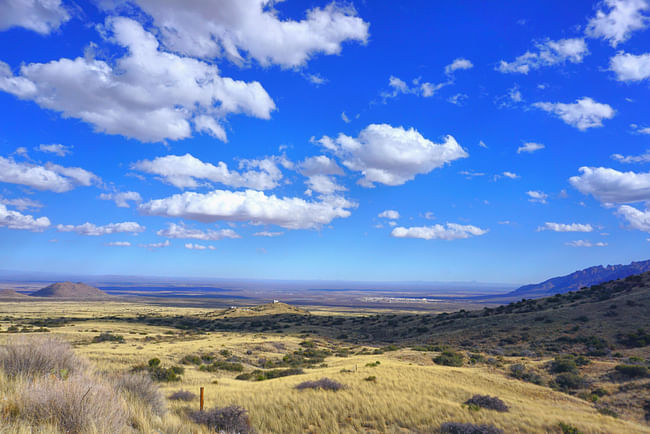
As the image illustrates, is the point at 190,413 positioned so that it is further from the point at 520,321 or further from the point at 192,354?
the point at 520,321

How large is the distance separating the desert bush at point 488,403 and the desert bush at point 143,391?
10770mm

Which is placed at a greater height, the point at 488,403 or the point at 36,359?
the point at 36,359

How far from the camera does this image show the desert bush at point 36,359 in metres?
7.92

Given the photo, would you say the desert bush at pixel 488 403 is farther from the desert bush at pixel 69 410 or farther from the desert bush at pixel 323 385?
the desert bush at pixel 69 410

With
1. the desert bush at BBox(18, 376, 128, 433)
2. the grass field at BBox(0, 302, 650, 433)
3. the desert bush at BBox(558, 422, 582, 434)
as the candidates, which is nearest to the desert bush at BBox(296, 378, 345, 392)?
the grass field at BBox(0, 302, 650, 433)

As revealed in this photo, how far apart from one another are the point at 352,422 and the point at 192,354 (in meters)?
19.6

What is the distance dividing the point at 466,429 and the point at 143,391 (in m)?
8.58

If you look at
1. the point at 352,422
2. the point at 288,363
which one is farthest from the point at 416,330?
the point at 352,422

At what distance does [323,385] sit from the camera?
570 inches

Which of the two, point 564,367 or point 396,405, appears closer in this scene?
point 396,405

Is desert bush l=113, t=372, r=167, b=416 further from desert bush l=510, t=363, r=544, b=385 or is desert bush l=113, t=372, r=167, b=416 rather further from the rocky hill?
the rocky hill

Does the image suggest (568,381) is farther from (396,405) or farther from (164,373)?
(164,373)

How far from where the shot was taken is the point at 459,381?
56.5 feet

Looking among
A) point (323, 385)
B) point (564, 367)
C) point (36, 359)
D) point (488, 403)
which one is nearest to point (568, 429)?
point (488, 403)
